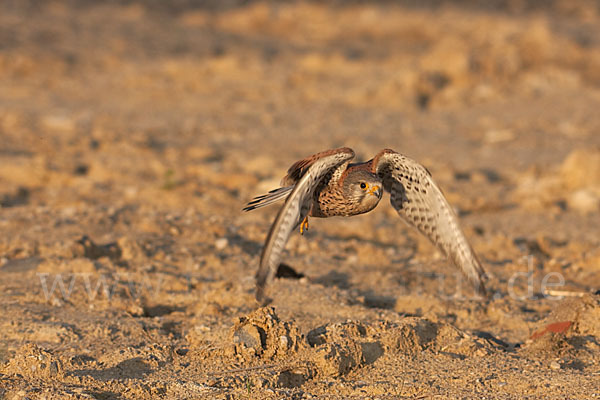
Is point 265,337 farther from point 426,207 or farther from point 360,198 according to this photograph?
point 426,207

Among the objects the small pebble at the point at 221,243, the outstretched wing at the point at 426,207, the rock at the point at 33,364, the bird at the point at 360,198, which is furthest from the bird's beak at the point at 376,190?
the small pebble at the point at 221,243

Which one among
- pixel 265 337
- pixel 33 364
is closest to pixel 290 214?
pixel 265 337

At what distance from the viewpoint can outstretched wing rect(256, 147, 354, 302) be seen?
337 cm

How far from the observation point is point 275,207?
278 inches

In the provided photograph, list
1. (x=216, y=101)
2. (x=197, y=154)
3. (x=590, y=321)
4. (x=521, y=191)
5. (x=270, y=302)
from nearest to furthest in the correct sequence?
(x=590, y=321)
(x=270, y=302)
(x=521, y=191)
(x=197, y=154)
(x=216, y=101)

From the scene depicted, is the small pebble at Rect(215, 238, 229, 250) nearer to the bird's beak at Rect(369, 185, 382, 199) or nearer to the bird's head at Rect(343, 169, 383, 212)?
the bird's head at Rect(343, 169, 383, 212)

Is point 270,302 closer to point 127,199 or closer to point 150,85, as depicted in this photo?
point 127,199

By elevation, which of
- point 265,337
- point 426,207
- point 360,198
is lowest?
point 265,337

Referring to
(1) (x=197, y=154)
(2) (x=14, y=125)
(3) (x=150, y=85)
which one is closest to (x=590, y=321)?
(1) (x=197, y=154)

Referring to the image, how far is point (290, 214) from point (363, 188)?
1.58 ft

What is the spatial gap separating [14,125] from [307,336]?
6.43 meters

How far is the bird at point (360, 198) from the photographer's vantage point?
135 inches

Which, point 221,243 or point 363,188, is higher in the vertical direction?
point 363,188

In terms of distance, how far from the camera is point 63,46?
1231 cm
